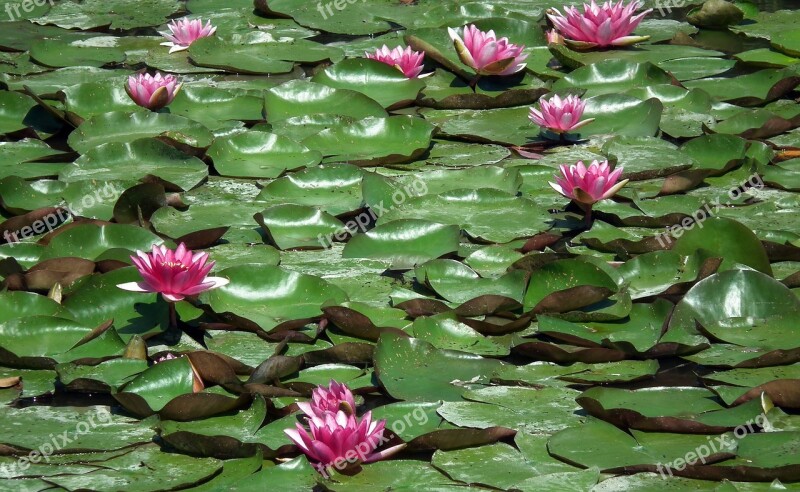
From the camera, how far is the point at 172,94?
4711 mm

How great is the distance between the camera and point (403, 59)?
16.2 feet

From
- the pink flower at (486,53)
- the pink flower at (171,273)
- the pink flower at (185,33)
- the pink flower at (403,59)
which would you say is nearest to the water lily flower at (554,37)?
the pink flower at (486,53)

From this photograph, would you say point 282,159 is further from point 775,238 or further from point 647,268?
point 775,238

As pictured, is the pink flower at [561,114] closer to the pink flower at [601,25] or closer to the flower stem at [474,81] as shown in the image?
the flower stem at [474,81]

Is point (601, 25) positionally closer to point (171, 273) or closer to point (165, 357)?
point (171, 273)

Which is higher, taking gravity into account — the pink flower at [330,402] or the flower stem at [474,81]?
the pink flower at [330,402]

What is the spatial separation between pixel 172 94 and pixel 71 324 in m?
1.87

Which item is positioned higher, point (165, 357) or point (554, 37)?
point (554, 37)

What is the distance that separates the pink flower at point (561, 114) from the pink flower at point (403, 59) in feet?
2.67

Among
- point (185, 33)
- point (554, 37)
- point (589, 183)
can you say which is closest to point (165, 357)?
point (589, 183)

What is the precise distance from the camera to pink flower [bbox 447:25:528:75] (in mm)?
4836

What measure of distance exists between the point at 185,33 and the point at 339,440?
3.61 m

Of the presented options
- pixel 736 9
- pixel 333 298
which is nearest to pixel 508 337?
pixel 333 298

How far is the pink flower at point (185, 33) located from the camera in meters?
5.53
